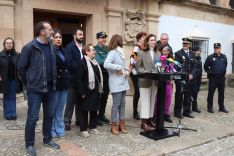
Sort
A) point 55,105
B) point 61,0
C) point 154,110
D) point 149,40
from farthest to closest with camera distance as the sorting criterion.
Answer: point 61,0 → point 154,110 → point 149,40 → point 55,105

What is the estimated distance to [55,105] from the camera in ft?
16.8

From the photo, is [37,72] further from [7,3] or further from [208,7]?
[208,7]

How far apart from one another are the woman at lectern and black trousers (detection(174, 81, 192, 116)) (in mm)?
1315

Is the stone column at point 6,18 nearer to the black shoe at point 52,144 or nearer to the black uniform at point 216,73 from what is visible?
the black shoe at point 52,144

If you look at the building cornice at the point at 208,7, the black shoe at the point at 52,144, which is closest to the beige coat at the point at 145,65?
the black shoe at the point at 52,144

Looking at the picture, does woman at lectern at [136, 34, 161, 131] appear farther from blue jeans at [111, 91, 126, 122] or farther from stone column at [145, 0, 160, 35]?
stone column at [145, 0, 160, 35]

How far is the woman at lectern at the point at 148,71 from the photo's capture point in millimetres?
6035

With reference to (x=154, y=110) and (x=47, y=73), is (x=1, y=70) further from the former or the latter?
(x=154, y=110)

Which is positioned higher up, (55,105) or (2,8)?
(2,8)

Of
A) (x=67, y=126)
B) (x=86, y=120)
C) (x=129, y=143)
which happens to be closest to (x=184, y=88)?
(x=129, y=143)

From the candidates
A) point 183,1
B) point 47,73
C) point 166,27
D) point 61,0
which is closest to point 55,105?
point 47,73

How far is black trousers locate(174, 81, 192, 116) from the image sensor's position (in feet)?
24.4

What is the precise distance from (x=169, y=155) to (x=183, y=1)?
808 centimetres

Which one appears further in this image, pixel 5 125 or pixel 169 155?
pixel 5 125
